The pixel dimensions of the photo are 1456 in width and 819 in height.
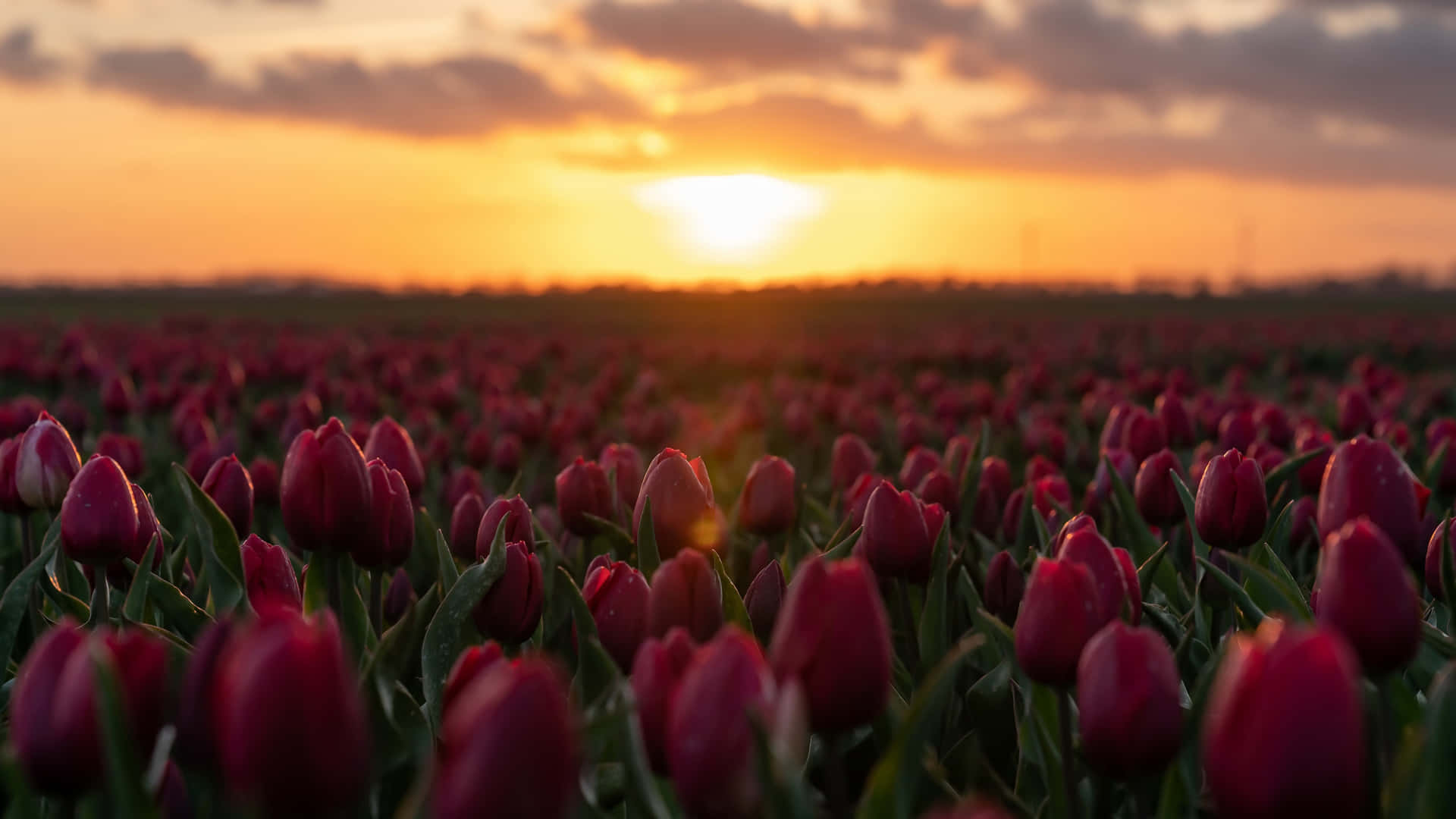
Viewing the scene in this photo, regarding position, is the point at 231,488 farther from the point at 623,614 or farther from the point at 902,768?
the point at 902,768

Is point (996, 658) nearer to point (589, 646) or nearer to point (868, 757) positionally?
point (868, 757)

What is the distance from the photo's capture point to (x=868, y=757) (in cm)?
244

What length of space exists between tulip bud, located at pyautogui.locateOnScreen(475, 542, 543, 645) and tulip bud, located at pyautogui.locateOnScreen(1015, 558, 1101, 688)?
1032 mm

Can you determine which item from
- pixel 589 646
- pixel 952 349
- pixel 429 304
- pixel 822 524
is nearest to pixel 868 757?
pixel 589 646

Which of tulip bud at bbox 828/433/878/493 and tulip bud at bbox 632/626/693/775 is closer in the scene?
tulip bud at bbox 632/626/693/775

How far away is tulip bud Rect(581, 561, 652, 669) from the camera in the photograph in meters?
2.10

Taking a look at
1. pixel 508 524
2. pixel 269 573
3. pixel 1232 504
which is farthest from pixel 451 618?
pixel 1232 504

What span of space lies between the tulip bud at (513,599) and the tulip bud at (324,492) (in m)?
0.38

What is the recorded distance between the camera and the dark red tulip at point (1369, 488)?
2305 mm

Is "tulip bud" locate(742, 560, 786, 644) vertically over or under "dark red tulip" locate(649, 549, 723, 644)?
under

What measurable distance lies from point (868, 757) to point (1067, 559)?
75 cm

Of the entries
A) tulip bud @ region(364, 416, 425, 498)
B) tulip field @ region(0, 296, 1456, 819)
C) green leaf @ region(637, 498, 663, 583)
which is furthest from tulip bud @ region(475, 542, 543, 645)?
tulip bud @ region(364, 416, 425, 498)

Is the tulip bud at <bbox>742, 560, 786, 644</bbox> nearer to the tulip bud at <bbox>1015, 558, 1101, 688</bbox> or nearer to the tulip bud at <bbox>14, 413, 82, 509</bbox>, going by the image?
the tulip bud at <bbox>1015, 558, 1101, 688</bbox>

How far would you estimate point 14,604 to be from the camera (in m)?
2.53
